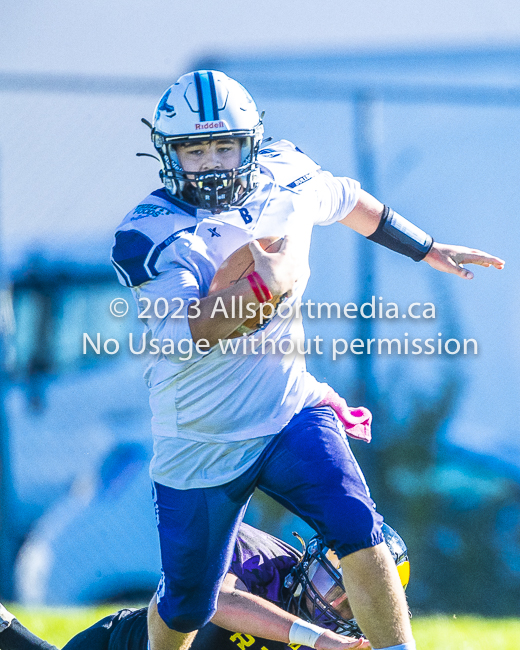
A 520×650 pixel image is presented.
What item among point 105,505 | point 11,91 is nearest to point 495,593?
point 105,505

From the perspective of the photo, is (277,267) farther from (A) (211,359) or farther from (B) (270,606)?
(B) (270,606)

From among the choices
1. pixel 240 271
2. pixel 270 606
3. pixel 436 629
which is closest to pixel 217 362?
pixel 240 271

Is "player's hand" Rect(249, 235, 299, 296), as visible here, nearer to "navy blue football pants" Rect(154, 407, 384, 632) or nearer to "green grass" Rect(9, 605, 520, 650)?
"navy blue football pants" Rect(154, 407, 384, 632)

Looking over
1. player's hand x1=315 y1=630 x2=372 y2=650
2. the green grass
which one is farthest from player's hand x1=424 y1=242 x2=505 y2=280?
the green grass

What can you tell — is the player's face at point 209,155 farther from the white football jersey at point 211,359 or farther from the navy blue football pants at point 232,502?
the navy blue football pants at point 232,502

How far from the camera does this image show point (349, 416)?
2400 millimetres

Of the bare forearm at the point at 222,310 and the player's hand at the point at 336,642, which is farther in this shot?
the player's hand at the point at 336,642

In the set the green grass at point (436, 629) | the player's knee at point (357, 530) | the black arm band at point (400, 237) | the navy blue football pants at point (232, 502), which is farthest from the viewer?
the green grass at point (436, 629)

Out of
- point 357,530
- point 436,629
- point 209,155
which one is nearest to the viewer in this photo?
point 357,530

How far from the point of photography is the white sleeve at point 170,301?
6.39ft

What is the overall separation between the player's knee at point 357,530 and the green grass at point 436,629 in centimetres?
137

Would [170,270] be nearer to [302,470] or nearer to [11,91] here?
[302,470]

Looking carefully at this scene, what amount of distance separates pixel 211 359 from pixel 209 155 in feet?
1.75

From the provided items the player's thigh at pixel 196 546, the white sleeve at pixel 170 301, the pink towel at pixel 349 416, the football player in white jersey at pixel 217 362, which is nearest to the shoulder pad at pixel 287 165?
the football player in white jersey at pixel 217 362
